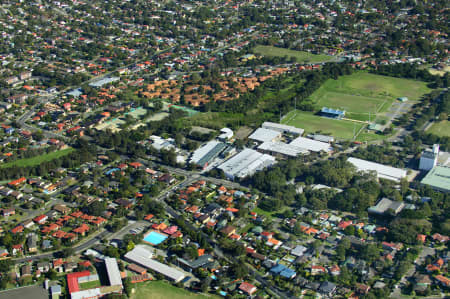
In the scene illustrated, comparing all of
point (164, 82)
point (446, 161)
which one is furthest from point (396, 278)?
point (164, 82)

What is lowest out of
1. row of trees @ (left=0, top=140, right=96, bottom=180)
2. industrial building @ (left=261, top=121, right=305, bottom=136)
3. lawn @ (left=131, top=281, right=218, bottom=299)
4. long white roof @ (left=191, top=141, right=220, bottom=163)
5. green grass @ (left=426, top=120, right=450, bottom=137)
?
row of trees @ (left=0, top=140, right=96, bottom=180)

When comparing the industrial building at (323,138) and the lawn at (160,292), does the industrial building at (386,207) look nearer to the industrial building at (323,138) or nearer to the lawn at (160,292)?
the industrial building at (323,138)

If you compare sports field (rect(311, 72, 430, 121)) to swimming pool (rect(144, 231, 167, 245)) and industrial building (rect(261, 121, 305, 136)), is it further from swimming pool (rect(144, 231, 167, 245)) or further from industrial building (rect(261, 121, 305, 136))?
swimming pool (rect(144, 231, 167, 245))

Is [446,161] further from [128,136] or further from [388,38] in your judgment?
[388,38]

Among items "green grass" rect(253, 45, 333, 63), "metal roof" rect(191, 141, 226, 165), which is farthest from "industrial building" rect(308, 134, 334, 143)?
"green grass" rect(253, 45, 333, 63)

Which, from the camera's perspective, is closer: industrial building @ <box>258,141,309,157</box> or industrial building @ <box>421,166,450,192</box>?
industrial building @ <box>421,166,450,192</box>
